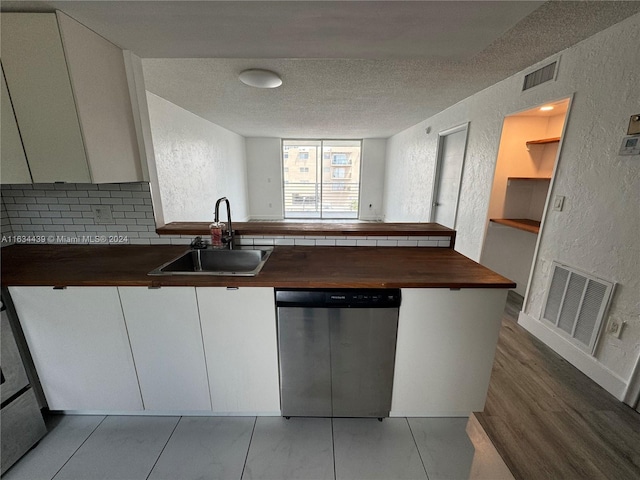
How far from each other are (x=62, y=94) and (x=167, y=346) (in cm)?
138

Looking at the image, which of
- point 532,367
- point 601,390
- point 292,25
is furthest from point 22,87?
point 601,390

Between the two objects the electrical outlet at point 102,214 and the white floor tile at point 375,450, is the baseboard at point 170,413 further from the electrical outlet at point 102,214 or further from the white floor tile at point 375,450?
the electrical outlet at point 102,214

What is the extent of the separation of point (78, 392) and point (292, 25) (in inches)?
90.0

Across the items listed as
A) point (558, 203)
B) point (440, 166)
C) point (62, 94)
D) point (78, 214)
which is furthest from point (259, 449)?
point (440, 166)

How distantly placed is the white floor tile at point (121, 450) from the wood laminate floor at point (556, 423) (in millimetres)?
1832

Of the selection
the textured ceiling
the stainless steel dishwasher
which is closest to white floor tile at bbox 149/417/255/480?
the stainless steel dishwasher

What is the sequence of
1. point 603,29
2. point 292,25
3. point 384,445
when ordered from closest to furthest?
point 292,25
point 384,445
point 603,29

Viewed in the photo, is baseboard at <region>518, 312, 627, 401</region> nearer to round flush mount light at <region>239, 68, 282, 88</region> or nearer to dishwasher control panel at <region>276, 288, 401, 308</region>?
dishwasher control panel at <region>276, 288, 401, 308</region>

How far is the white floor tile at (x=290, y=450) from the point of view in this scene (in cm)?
120

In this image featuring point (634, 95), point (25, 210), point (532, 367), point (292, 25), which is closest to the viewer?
point (292, 25)

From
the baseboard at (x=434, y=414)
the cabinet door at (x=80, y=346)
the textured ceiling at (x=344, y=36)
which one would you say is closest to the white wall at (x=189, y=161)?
the textured ceiling at (x=344, y=36)

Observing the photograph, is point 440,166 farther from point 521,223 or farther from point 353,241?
point 353,241

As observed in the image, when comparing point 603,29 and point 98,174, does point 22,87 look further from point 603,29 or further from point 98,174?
point 603,29

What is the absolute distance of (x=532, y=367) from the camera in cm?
184
